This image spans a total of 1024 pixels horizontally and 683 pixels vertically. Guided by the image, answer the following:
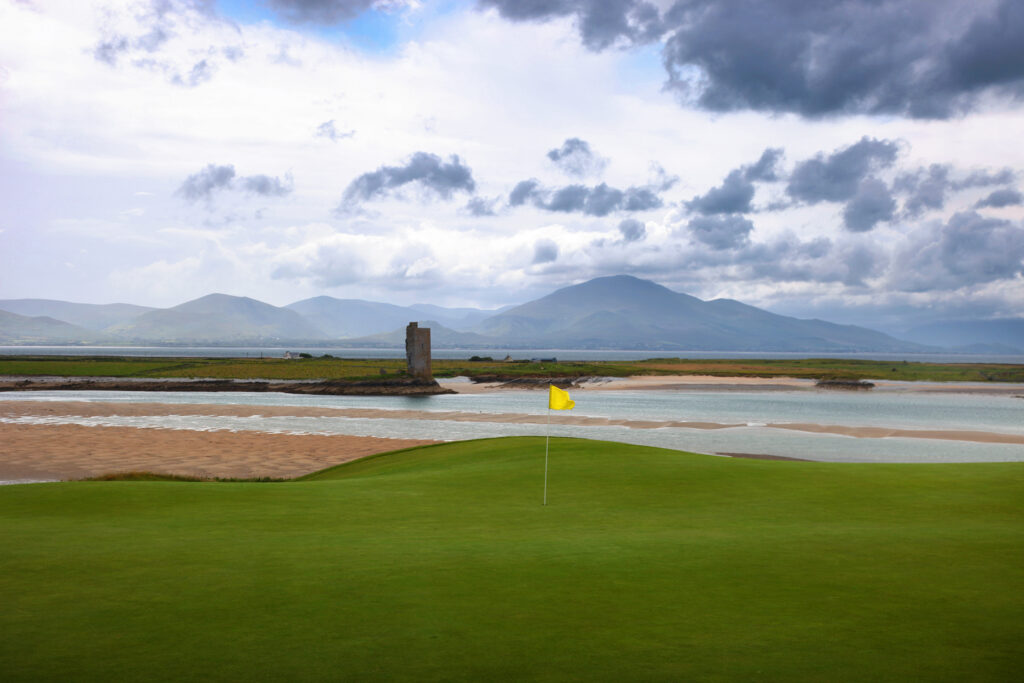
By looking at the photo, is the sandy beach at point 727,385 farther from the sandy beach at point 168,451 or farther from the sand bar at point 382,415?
the sandy beach at point 168,451

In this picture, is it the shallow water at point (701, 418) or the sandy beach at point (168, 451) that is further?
the shallow water at point (701, 418)

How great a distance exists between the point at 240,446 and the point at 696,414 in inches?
1170

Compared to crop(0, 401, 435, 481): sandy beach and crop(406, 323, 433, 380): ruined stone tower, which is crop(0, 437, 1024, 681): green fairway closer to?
crop(0, 401, 435, 481): sandy beach

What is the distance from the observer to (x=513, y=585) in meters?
6.59

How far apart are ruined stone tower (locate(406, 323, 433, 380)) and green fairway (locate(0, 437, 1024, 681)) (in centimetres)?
6077

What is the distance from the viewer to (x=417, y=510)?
35.9 feet

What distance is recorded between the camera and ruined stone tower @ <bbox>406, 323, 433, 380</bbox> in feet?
239

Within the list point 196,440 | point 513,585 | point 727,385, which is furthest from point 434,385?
point 513,585

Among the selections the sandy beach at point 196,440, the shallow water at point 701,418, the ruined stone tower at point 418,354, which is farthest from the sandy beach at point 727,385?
the sandy beach at point 196,440

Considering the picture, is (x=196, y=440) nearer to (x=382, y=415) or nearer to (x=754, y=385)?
(x=382, y=415)

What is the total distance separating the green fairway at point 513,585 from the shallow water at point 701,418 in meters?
19.7

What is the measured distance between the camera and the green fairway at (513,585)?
16.1ft

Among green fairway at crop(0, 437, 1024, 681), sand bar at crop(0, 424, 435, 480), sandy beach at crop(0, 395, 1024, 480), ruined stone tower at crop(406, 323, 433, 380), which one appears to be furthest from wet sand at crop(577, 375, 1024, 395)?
green fairway at crop(0, 437, 1024, 681)

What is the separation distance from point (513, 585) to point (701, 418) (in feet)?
132
